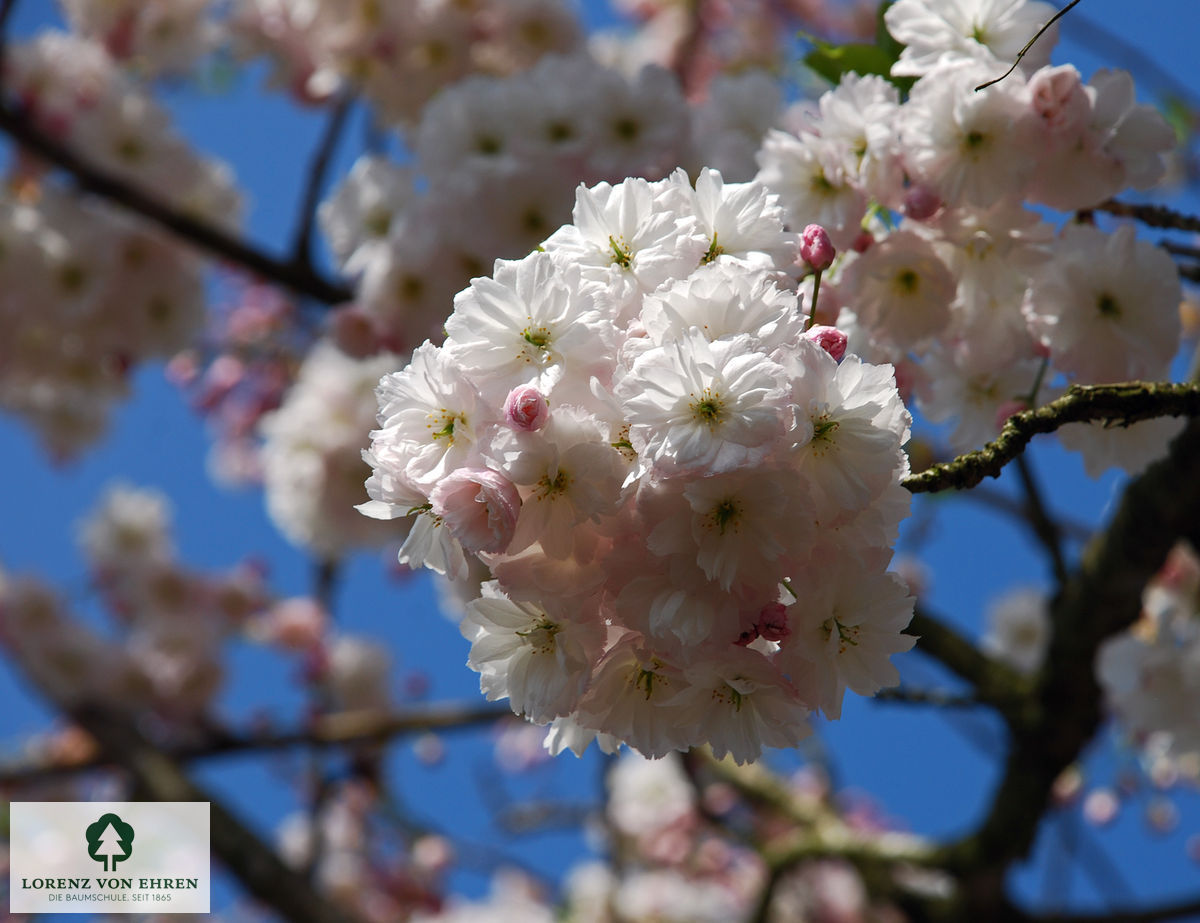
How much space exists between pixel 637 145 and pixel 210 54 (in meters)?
2.25

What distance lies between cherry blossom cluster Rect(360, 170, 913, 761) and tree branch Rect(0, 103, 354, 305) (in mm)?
1803

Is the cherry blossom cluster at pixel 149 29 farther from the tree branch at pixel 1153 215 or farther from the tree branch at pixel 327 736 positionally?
the tree branch at pixel 1153 215

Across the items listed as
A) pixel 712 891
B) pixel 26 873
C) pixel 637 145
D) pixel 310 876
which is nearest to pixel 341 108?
pixel 637 145

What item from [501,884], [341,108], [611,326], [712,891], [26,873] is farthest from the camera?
[501,884]

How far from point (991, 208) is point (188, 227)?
6.52 ft

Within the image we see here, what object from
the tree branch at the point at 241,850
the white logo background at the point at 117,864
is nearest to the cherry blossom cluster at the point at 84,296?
the tree branch at the point at 241,850

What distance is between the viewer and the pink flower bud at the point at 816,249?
907 millimetres

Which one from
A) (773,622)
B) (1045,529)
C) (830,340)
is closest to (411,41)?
(1045,529)

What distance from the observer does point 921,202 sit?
41.3 inches

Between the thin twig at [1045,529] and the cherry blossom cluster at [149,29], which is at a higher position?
the cherry blossom cluster at [149,29]

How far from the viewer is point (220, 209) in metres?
3.15

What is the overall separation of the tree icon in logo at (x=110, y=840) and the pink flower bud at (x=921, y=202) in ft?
6.25

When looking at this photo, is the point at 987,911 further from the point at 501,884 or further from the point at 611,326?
the point at 501,884

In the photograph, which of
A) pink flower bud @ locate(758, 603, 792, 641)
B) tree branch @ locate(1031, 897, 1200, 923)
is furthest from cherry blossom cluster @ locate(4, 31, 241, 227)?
tree branch @ locate(1031, 897, 1200, 923)
